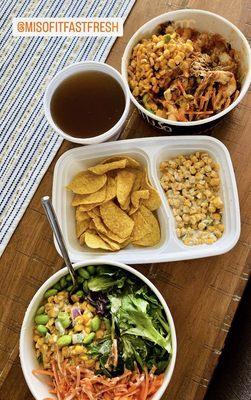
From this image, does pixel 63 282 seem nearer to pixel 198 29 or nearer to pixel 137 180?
pixel 137 180

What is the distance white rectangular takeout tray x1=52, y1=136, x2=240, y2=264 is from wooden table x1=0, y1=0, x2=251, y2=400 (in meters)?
0.09

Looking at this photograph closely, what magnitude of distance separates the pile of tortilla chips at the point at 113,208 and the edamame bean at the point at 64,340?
0.28 m

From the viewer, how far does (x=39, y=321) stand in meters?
1.58

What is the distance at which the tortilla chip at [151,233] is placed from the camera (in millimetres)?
1686

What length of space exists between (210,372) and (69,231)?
0.62m

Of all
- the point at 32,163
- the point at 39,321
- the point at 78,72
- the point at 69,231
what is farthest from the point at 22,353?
the point at 78,72

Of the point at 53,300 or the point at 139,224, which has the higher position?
the point at 139,224

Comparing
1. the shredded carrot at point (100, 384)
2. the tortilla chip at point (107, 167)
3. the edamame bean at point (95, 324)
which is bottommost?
the shredded carrot at point (100, 384)

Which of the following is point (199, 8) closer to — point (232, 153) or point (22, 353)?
point (232, 153)

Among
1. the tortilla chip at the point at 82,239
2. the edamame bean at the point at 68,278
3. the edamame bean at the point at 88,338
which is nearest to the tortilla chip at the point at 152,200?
the tortilla chip at the point at 82,239

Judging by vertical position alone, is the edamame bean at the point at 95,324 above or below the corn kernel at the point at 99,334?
above

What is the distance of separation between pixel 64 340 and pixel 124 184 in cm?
50

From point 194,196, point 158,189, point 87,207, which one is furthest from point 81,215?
point 194,196

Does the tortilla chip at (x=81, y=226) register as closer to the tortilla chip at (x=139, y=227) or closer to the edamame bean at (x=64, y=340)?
the tortilla chip at (x=139, y=227)
